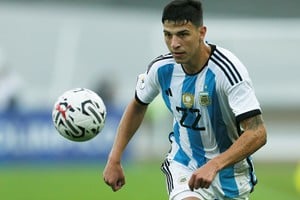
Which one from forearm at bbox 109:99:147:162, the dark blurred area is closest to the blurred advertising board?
forearm at bbox 109:99:147:162

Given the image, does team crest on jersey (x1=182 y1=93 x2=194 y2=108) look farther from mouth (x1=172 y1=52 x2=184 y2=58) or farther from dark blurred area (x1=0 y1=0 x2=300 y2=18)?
dark blurred area (x1=0 y1=0 x2=300 y2=18)

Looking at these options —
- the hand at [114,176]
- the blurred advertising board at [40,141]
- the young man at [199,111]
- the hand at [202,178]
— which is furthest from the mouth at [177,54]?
the blurred advertising board at [40,141]

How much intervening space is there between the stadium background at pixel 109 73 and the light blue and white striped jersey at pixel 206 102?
9146mm

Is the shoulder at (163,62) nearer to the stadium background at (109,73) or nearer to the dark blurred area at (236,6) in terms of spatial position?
the stadium background at (109,73)

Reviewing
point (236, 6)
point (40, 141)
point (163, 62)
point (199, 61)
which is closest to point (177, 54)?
point (199, 61)

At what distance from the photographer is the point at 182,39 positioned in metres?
8.66

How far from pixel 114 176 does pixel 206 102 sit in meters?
1.09

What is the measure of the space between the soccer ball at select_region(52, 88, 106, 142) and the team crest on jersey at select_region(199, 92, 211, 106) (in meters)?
0.99

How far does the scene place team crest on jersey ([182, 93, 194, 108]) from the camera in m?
8.98

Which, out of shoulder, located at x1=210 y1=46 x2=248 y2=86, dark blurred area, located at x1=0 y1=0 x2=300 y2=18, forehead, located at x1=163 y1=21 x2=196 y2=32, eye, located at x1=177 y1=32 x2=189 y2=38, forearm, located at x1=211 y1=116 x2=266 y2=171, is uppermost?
dark blurred area, located at x1=0 y1=0 x2=300 y2=18

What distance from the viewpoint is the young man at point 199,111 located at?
8617mm

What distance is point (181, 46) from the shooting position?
8.62 meters

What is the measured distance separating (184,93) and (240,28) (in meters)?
31.0

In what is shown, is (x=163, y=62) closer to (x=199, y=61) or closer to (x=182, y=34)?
(x=199, y=61)
